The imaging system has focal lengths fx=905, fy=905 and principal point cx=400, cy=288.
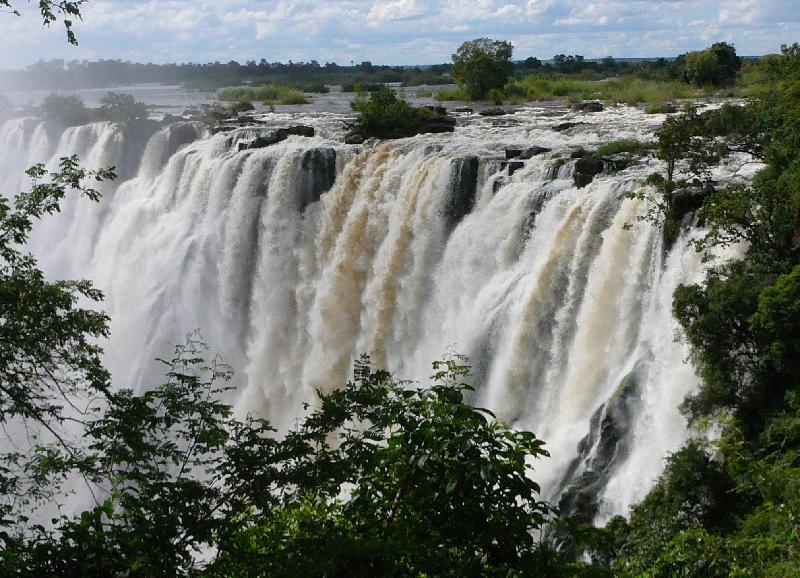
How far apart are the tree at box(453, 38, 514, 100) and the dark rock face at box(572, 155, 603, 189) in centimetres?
2280

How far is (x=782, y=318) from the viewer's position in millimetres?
10734

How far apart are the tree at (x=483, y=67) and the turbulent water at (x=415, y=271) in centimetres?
738

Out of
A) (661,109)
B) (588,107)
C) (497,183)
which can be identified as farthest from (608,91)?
(497,183)

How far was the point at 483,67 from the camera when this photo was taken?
3912 centimetres

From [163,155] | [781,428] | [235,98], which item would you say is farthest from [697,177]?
[235,98]

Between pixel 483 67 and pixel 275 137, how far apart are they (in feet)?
50.8

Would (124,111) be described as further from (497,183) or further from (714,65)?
(714,65)

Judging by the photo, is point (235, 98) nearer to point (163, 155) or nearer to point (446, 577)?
point (163, 155)

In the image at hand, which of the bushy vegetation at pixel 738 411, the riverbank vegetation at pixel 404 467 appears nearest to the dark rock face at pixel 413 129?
the bushy vegetation at pixel 738 411

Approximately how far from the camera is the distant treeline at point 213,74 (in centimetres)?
6631

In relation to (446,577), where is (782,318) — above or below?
above

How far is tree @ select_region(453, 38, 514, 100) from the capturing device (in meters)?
39.2

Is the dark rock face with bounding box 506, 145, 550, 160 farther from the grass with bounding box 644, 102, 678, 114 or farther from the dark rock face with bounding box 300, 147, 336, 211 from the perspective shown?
the grass with bounding box 644, 102, 678, 114

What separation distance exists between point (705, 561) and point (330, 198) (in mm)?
14997
